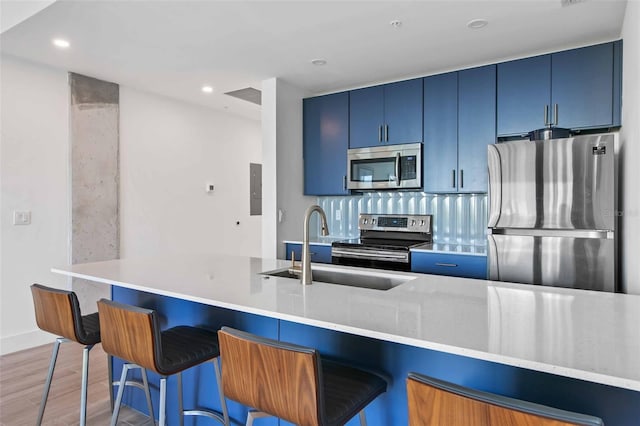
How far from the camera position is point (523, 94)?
3.19 metres

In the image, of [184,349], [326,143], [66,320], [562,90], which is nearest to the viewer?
[184,349]

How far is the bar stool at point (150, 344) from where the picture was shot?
1.50m

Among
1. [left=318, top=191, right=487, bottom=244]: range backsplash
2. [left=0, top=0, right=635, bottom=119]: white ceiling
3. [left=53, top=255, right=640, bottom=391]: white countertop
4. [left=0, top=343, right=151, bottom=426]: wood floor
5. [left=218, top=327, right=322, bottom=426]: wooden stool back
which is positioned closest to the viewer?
[left=53, top=255, right=640, bottom=391]: white countertop

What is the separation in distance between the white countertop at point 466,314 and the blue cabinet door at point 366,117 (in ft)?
7.15

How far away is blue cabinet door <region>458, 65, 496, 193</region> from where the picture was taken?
3.34m

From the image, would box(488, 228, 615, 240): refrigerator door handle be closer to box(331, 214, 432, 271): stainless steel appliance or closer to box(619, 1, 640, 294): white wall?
box(619, 1, 640, 294): white wall

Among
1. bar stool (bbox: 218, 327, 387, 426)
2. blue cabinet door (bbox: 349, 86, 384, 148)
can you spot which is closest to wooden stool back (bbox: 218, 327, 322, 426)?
bar stool (bbox: 218, 327, 387, 426)

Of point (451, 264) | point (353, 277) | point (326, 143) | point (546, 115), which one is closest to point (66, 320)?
point (353, 277)

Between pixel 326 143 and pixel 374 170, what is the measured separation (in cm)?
64

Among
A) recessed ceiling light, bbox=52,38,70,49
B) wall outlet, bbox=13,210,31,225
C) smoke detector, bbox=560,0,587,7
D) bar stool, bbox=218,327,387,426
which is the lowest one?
bar stool, bbox=218,327,387,426

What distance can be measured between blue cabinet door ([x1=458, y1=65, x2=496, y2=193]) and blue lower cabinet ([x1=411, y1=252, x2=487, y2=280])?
0.65m

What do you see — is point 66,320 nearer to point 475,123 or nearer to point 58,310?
point 58,310

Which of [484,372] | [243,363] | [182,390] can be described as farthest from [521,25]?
[182,390]

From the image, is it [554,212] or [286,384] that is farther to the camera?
[554,212]
